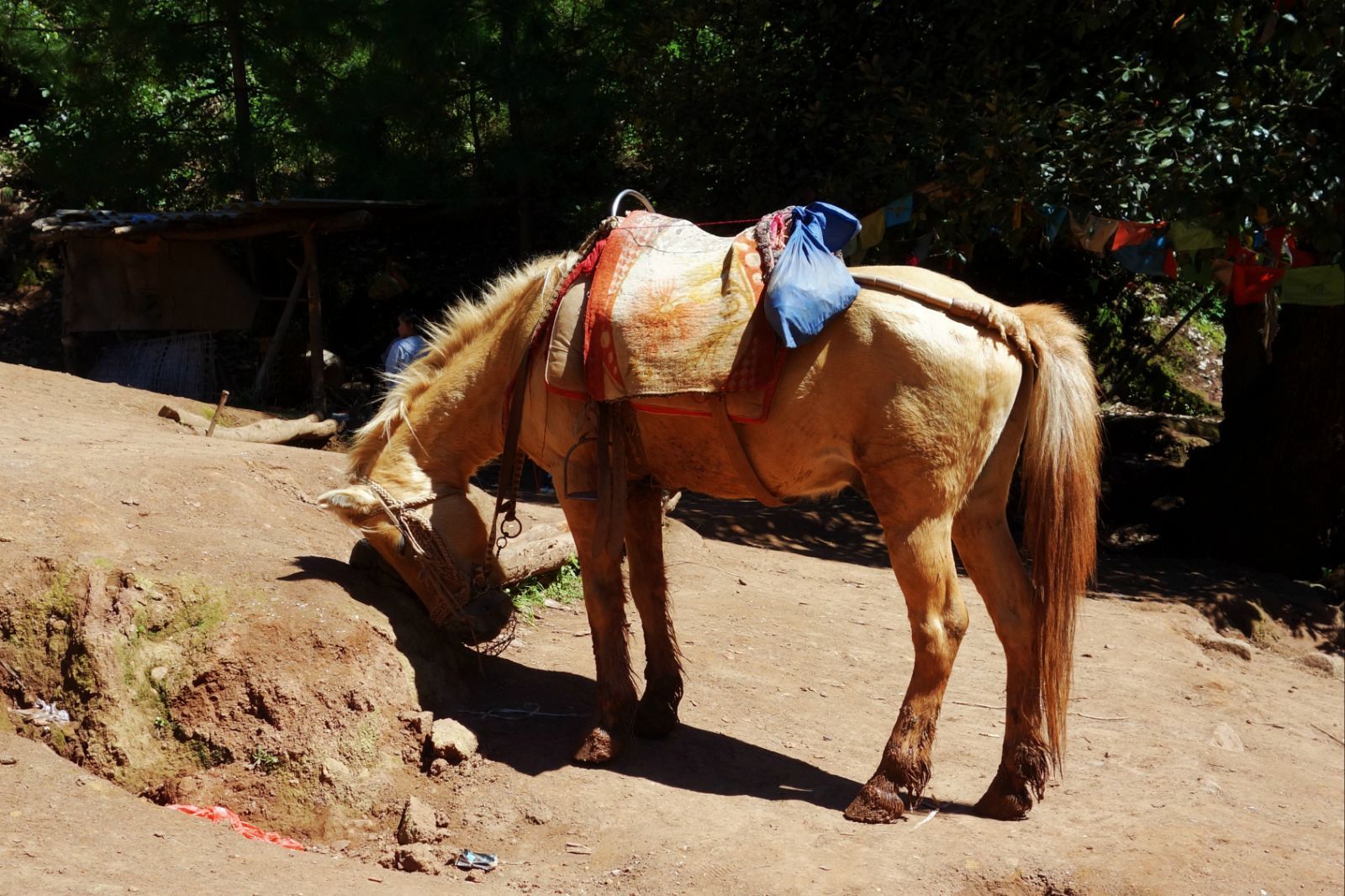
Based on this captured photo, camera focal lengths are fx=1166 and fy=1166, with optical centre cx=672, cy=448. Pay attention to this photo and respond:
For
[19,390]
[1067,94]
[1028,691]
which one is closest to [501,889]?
[1028,691]

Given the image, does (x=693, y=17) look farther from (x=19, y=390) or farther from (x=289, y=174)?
(x=19, y=390)

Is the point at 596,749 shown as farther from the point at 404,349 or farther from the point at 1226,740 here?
the point at 404,349

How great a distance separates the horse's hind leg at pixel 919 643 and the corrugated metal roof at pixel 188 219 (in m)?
8.92

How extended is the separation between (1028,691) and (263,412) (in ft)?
28.5

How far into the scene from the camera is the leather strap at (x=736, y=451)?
4293 millimetres

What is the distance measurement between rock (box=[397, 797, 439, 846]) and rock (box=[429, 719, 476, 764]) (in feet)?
0.90

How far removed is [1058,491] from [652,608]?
1.70m

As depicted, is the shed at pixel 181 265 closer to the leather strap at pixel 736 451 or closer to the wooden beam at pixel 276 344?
the wooden beam at pixel 276 344

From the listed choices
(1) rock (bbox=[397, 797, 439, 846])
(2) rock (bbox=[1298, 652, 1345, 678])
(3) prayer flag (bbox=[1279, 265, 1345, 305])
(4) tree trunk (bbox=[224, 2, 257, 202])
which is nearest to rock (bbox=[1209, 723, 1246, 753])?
(2) rock (bbox=[1298, 652, 1345, 678])

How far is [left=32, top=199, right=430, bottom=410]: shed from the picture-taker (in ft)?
38.5

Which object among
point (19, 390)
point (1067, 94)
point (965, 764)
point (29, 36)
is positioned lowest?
point (965, 764)

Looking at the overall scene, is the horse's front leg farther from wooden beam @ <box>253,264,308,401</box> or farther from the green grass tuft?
wooden beam @ <box>253,264,308,401</box>

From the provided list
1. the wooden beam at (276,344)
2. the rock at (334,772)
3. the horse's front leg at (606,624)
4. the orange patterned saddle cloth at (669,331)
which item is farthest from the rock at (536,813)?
the wooden beam at (276,344)

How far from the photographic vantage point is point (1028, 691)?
441 centimetres
